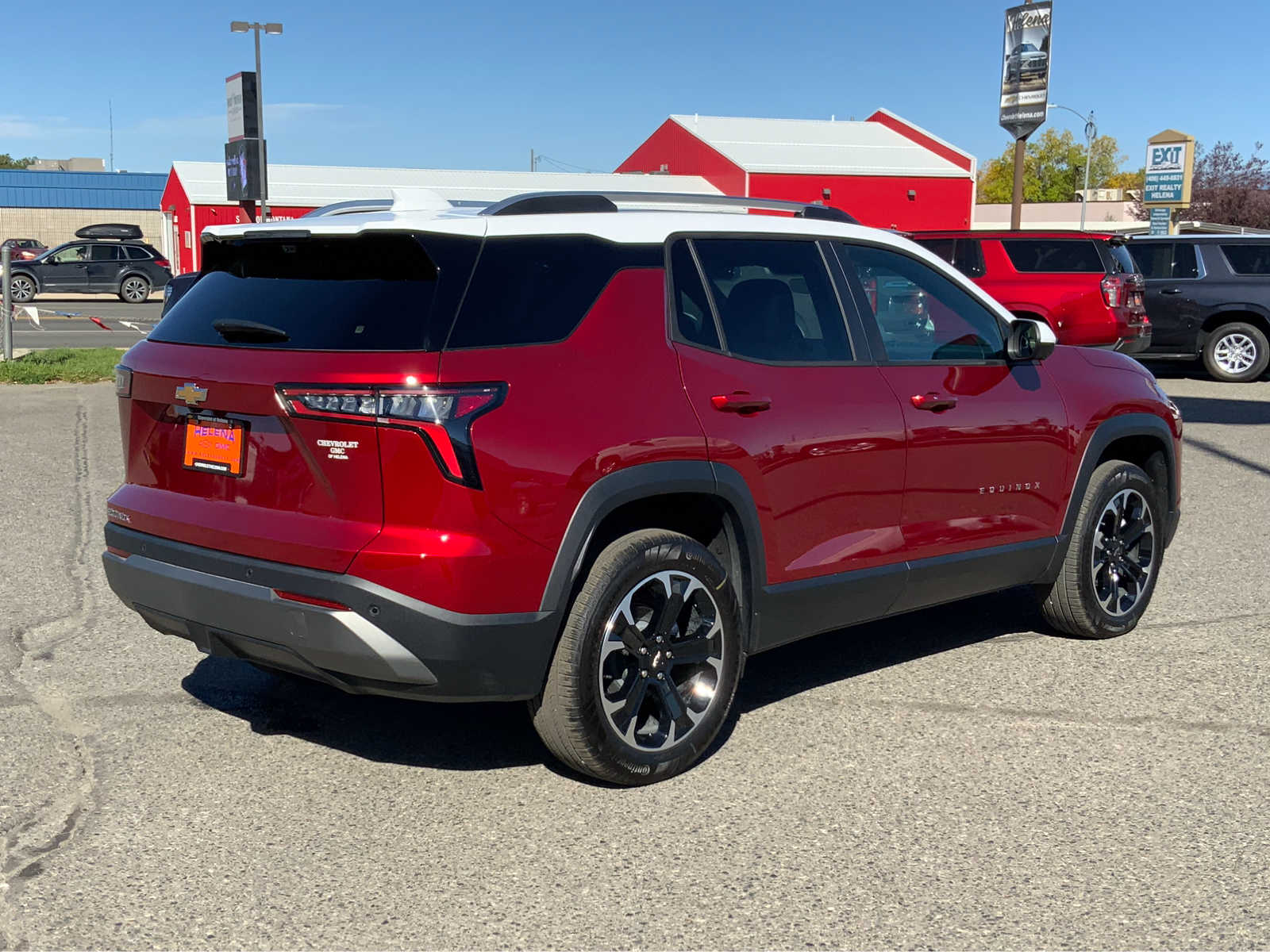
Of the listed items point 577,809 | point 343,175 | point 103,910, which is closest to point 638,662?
point 577,809

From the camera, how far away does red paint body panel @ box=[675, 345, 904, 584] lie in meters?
4.29

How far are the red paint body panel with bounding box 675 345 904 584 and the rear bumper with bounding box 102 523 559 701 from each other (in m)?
0.89

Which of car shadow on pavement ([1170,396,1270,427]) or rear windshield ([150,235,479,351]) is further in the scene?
car shadow on pavement ([1170,396,1270,427])

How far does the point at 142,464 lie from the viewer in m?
4.30

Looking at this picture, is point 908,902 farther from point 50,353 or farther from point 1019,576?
point 50,353

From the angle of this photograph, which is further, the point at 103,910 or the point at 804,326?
the point at 804,326

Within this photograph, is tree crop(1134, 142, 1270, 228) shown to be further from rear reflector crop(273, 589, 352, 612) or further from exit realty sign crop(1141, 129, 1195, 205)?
rear reflector crop(273, 589, 352, 612)

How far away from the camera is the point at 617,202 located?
4.75m

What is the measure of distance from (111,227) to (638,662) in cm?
3994

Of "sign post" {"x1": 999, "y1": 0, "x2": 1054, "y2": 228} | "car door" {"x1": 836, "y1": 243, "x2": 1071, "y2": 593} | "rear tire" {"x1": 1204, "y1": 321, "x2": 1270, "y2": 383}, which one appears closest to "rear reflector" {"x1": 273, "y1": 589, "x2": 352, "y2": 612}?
"car door" {"x1": 836, "y1": 243, "x2": 1071, "y2": 593}

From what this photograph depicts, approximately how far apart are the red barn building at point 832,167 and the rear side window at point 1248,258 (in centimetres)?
2697

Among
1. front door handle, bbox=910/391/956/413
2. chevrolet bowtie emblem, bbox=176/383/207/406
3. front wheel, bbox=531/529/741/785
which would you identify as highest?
chevrolet bowtie emblem, bbox=176/383/207/406

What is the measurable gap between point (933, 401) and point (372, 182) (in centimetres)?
4686

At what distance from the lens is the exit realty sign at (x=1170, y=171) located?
41219 mm
